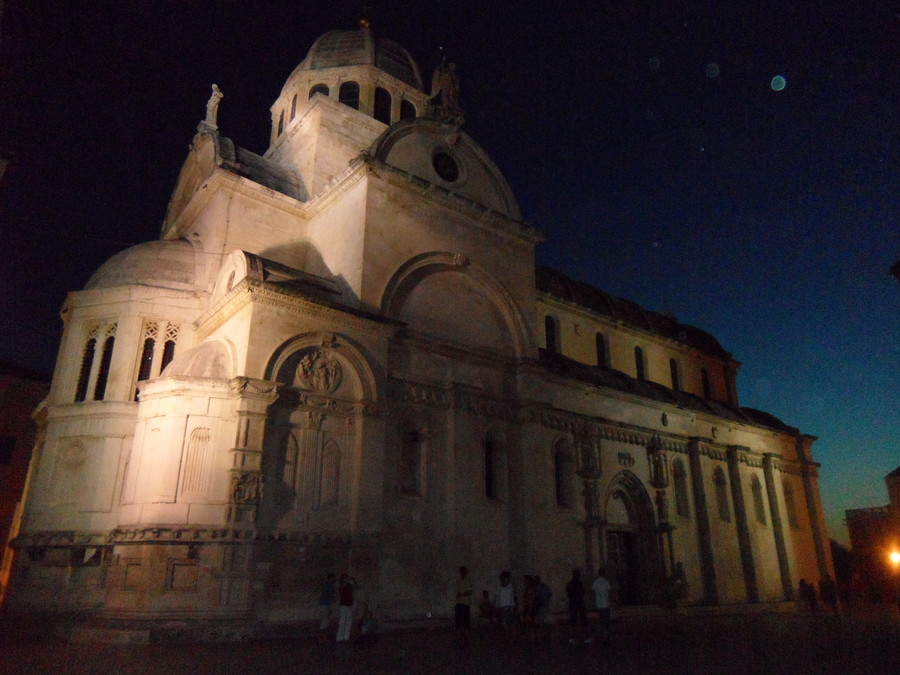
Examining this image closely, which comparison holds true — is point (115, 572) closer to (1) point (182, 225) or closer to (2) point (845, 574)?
(1) point (182, 225)

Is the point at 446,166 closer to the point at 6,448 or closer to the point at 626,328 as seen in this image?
the point at 626,328

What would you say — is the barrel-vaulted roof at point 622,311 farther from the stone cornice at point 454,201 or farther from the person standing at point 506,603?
the person standing at point 506,603

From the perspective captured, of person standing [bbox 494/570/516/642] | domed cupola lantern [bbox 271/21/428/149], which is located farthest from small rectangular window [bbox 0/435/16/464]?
person standing [bbox 494/570/516/642]

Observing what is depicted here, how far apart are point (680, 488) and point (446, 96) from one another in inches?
680

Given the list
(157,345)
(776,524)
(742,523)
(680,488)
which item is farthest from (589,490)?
(157,345)

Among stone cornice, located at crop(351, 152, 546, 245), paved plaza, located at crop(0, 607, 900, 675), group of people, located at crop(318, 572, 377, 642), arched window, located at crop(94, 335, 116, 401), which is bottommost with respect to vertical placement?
paved plaza, located at crop(0, 607, 900, 675)

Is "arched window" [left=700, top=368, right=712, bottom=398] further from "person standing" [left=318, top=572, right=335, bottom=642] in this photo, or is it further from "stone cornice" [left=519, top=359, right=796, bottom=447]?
"person standing" [left=318, top=572, right=335, bottom=642]

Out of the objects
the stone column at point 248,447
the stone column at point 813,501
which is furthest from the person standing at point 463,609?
the stone column at point 813,501

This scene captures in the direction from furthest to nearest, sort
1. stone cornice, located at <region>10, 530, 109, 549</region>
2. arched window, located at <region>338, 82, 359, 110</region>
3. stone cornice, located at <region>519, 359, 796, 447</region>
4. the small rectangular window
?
the small rectangular window → arched window, located at <region>338, 82, 359, 110</region> → stone cornice, located at <region>519, 359, 796, 447</region> → stone cornice, located at <region>10, 530, 109, 549</region>

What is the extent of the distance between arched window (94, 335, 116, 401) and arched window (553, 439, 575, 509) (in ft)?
45.2

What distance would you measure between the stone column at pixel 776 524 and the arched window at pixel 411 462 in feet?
64.1

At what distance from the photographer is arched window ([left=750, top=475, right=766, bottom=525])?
29.5 meters

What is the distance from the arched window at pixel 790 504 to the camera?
3175 centimetres

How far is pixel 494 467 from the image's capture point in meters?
20.2
